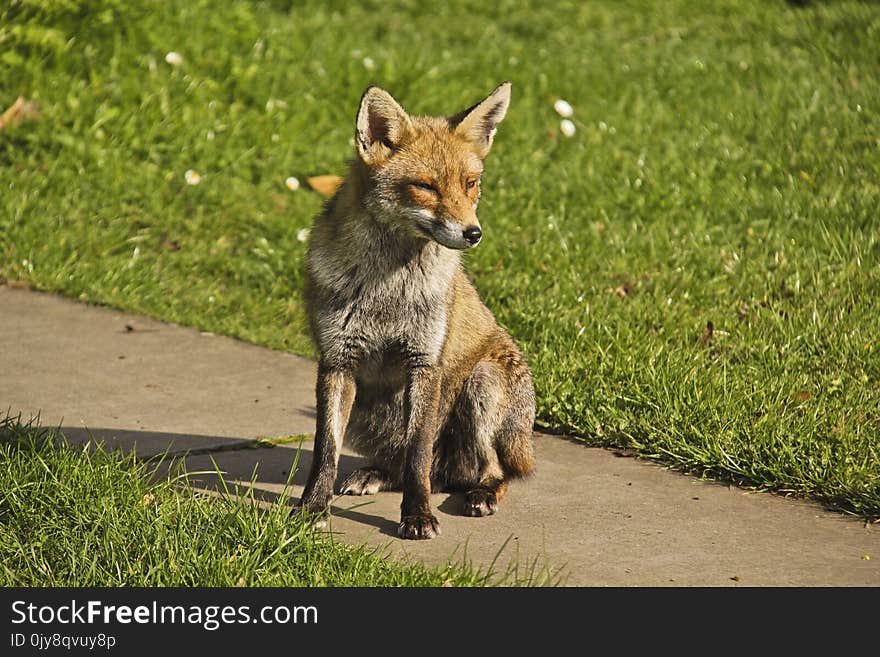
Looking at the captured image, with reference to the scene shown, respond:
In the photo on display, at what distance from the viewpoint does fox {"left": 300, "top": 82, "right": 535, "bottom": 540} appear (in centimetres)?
476

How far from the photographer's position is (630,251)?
304 inches

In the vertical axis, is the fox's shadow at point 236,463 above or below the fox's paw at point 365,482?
below

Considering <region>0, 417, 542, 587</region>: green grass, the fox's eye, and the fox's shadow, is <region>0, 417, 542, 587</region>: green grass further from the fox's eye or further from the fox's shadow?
the fox's eye

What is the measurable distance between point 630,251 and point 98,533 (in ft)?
14.0

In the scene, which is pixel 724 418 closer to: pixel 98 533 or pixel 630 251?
pixel 630 251

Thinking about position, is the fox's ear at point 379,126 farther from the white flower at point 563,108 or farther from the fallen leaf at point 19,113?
the fallen leaf at point 19,113

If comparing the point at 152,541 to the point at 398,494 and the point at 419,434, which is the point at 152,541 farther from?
the point at 398,494

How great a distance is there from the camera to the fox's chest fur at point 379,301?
4883mm

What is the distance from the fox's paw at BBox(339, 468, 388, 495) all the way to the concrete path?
1.8 inches

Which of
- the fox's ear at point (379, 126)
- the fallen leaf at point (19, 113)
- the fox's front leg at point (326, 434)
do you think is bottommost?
the fox's front leg at point (326, 434)

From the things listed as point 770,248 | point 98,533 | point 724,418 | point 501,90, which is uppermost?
point 501,90

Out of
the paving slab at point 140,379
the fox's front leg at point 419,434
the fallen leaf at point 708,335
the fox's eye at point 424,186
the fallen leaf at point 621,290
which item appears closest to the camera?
the fox's eye at point 424,186

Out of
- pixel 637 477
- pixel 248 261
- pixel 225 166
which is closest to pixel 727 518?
pixel 637 477

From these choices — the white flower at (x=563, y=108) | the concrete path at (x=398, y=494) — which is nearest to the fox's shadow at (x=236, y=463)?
the concrete path at (x=398, y=494)
